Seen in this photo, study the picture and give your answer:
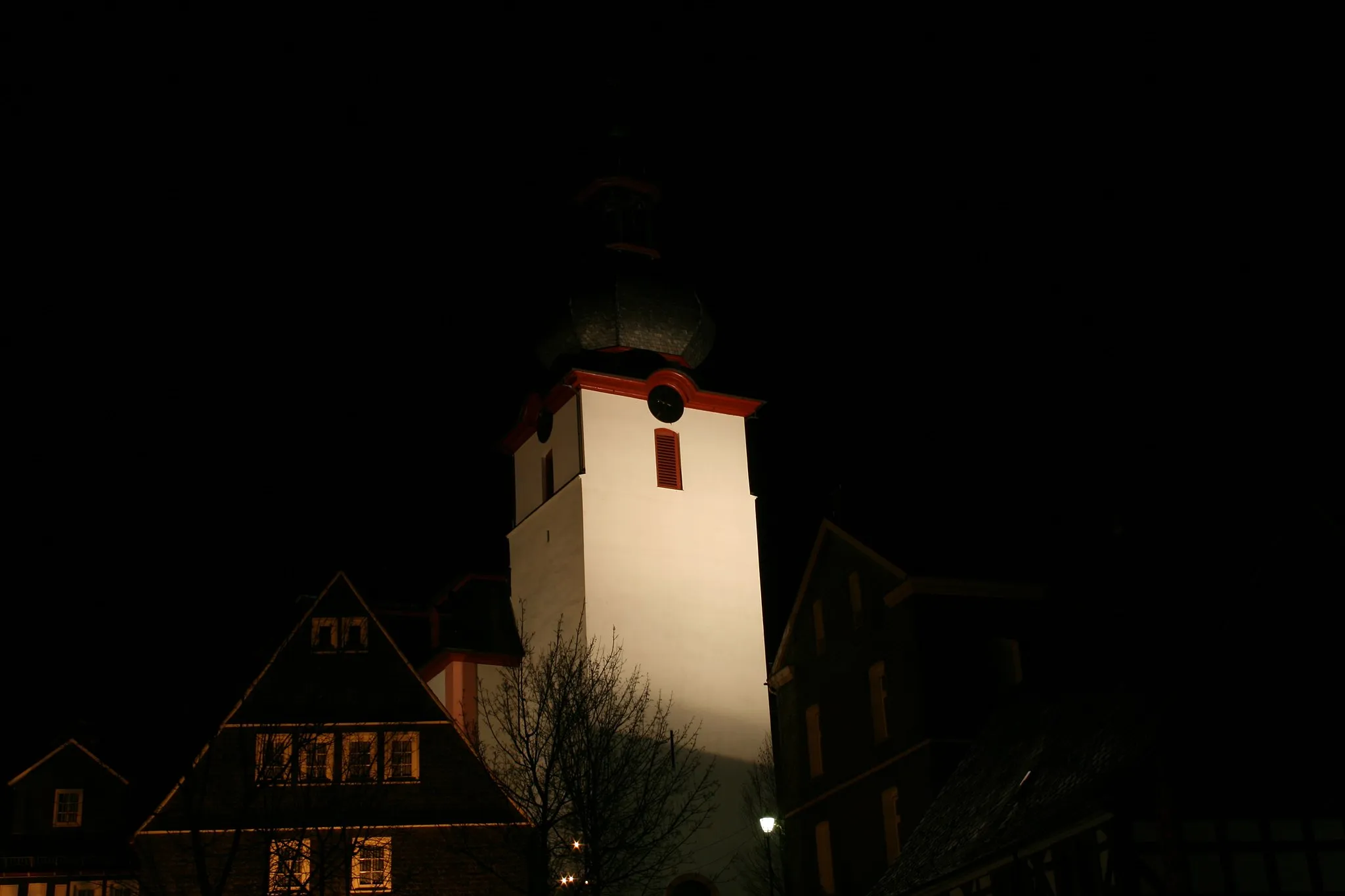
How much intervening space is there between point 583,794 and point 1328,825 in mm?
17853

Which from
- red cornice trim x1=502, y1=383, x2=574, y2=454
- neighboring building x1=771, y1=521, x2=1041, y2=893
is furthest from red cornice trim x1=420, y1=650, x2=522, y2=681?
neighboring building x1=771, y1=521, x2=1041, y2=893

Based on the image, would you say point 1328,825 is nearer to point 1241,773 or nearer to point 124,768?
point 1241,773

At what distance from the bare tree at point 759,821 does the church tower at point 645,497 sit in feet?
0.97

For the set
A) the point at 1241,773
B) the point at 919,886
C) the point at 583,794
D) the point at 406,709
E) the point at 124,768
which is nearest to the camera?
the point at 1241,773

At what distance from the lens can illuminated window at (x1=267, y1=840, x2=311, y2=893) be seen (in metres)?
27.9

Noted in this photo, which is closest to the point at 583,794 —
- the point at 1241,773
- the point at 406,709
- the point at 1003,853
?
the point at 406,709

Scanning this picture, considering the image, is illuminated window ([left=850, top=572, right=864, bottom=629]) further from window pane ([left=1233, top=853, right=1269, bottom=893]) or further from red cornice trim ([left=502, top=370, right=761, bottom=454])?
window pane ([left=1233, top=853, right=1269, bottom=893])

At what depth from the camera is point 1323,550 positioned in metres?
19.9

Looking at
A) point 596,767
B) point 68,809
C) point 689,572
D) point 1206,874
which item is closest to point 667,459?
point 689,572

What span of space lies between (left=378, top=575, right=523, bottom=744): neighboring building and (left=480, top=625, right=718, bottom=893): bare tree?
71cm

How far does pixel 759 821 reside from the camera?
4447 centimetres

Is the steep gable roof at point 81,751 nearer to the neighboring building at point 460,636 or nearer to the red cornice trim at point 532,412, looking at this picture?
the neighboring building at point 460,636

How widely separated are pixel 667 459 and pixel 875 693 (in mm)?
15428

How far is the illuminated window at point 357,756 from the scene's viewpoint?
3462 cm
